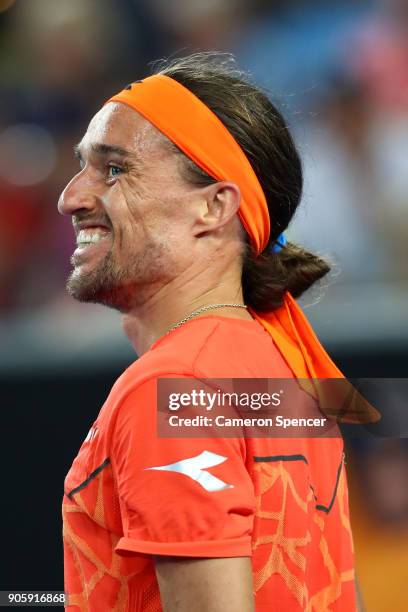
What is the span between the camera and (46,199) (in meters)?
4.62

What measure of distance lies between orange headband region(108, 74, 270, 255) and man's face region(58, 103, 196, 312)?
0.03 meters

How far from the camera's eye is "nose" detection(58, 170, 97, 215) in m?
1.85

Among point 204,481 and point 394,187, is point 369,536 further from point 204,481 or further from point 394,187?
point 204,481

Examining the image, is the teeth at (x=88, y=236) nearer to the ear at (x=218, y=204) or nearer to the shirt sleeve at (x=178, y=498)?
the ear at (x=218, y=204)

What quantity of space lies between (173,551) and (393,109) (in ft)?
11.2

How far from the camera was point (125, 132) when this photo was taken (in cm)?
185

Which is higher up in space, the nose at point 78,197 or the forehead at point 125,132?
the forehead at point 125,132

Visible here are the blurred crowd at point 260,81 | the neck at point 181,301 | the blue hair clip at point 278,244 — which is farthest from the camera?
the blurred crowd at point 260,81

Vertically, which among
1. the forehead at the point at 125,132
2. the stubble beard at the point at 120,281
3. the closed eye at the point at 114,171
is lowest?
the stubble beard at the point at 120,281

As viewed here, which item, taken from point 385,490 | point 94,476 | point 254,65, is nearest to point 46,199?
point 254,65

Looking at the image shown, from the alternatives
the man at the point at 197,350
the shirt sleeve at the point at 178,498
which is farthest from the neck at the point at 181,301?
the shirt sleeve at the point at 178,498

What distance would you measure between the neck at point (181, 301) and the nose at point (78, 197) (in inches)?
9.3
